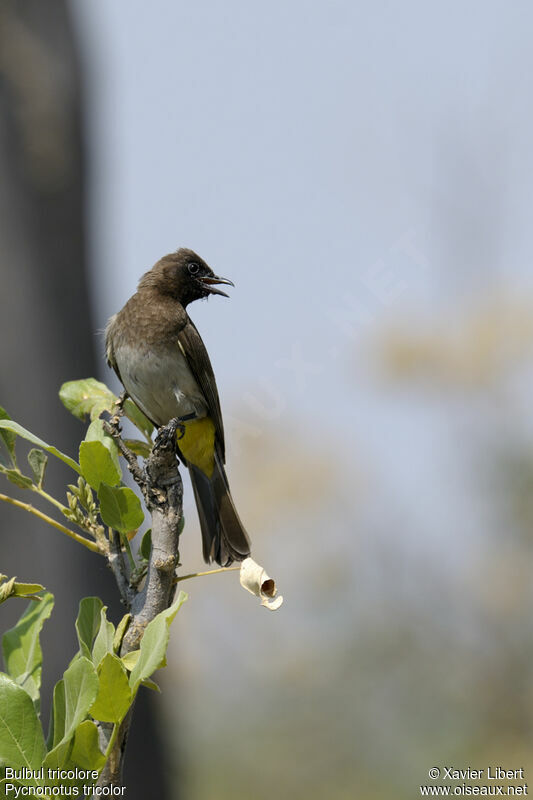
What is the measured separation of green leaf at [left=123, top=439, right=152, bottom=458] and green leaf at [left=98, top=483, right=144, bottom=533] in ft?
1.40

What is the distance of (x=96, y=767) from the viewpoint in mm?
1136

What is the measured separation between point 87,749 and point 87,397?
2.60 feet

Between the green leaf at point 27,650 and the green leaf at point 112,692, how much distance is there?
32cm

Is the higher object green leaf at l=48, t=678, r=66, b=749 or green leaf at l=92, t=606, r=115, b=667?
green leaf at l=92, t=606, r=115, b=667

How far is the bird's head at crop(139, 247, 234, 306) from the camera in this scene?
3086 millimetres

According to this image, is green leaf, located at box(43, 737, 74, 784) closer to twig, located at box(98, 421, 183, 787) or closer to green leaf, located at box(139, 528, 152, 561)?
twig, located at box(98, 421, 183, 787)

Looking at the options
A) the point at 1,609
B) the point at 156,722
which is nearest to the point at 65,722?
the point at 1,609

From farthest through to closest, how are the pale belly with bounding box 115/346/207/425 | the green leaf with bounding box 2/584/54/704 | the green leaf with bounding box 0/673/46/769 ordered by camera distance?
the pale belly with bounding box 115/346/207/425
the green leaf with bounding box 2/584/54/704
the green leaf with bounding box 0/673/46/769

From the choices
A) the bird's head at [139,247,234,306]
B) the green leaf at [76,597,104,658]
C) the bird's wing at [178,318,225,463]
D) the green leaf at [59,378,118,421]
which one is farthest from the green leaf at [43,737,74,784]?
the bird's head at [139,247,234,306]

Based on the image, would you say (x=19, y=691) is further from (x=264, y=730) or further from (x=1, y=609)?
(x=264, y=730)

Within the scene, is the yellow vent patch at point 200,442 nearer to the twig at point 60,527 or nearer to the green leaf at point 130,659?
the twig at point 60,527

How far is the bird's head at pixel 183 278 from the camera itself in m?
3.09

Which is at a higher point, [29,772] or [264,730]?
[29,772]

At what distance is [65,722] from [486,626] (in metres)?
8.22
